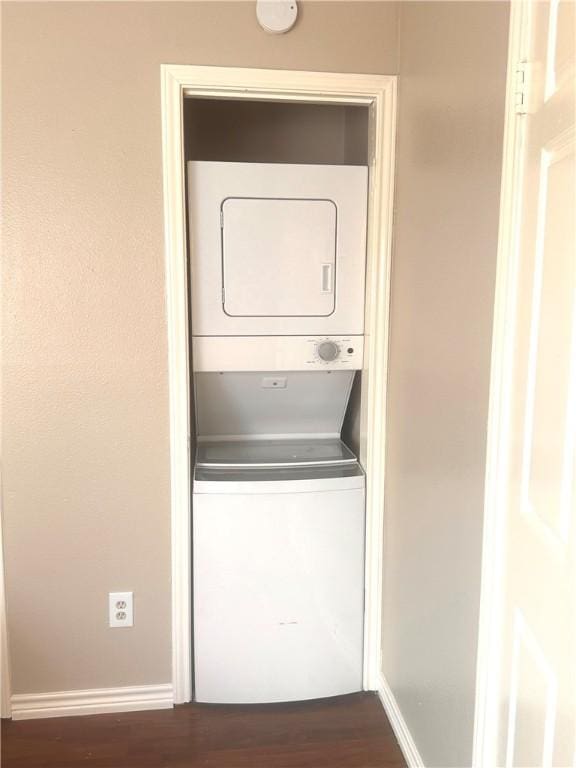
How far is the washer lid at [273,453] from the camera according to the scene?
220 cm

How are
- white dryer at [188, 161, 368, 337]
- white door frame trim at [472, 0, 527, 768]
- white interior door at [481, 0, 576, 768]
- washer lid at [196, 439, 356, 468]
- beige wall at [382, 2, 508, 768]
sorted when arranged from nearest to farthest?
white interior door at [481, 0, 576, 768]
white door frame trim at [472, 0, 527, 768]
beige wall at [382, 2, 508, 768]
white dryer at [188, 161, 368, 337]
washer lid at [196, 439, 356, 468]

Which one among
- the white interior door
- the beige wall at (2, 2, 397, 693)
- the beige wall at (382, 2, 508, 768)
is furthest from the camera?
the beige wall at (2, 2, 397, 693)

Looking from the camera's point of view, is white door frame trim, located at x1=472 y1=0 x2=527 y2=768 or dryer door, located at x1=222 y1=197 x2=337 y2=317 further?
dryer door, located at x1=222 y1=197 x2=337 y2=317

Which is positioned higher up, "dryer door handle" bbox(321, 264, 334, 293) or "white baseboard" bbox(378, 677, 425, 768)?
"dryer door handle" bbox(321, 264, 334, 293)

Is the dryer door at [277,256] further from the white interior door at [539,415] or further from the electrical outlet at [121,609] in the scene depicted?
the electrical outlet at [121,609]

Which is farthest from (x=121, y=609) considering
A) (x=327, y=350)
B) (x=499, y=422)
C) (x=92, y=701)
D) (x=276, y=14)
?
(x=276, y=14)

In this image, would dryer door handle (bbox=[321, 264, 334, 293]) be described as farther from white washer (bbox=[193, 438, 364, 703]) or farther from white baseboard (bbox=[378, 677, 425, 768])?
white baseboard (bbox=[378, 677, 425, 768])

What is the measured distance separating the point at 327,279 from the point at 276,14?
32.3 inches

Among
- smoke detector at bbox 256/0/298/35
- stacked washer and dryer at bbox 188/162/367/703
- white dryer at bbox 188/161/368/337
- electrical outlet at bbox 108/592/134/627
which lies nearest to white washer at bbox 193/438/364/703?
stacked washer and dryer at bbox 188/162/367/703

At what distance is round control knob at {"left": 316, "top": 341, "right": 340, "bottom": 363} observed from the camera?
2150 mm

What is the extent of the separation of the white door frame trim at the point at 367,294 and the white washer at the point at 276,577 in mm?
47

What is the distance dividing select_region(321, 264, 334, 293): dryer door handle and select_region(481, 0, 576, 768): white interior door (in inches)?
35.3

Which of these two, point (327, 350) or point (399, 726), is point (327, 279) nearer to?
point (327, 350)

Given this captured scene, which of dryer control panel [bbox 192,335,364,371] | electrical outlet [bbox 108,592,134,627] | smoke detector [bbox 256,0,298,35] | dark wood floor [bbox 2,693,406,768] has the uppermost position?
smoke detector [bbox 256,0,298,35]
